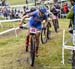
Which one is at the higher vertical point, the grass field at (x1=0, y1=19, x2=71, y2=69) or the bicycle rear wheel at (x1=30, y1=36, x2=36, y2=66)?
the bicycle rear wheel at (x1=30, y1=36, x2=36, y2=66)

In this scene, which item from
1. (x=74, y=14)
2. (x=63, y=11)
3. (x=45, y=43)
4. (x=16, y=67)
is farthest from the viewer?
(x=63, y=11)

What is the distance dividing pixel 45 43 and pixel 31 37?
3.47 m

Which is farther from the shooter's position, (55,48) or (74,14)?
(55,48)

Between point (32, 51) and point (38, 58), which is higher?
point (32, 51)

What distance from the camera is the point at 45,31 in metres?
13.2

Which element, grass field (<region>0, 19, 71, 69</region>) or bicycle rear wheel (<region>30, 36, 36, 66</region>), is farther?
grass field (<region>0, 19, 71, 69</region>)

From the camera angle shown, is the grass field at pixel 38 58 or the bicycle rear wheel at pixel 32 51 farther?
the grass field at pixel 38 58

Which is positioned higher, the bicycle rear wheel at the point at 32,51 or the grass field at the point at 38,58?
the bicycle rear wheel at the point at 32,51

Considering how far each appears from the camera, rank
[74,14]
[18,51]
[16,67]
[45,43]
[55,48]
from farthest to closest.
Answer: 1. [45,43]
2. [55,48]
3. [18,51]
4. [16,67]
5. [74,14]

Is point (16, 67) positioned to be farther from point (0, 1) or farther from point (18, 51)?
point (0, 1)

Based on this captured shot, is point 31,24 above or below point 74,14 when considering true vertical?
below

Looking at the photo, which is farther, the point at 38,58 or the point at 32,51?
the point at 38,58

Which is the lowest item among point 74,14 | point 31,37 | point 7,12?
point 7,12

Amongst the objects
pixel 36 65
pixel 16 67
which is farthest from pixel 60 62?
pixel 16 67
